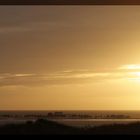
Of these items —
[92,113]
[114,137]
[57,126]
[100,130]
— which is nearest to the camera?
[114,137]

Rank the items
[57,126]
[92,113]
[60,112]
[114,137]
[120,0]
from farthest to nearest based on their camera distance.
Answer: [92,113]
[60,112]
[57,126]
[114,137]
[120,0]

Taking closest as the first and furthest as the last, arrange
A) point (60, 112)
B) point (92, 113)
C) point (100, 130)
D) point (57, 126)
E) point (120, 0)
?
point (120, 0) < point (100, 130) < point (57, 126) < point (60, 112) < point (92, 113)

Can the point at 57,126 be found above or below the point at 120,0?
below

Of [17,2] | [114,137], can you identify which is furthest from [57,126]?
[17,2]

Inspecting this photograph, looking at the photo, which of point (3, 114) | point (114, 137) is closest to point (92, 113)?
point (3, 114)

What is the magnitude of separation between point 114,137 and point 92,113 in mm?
21773

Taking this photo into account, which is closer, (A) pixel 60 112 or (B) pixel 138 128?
(B) pixel 138 128

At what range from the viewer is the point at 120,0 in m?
7.36

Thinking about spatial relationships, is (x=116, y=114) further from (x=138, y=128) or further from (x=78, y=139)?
(x=78, y=139)

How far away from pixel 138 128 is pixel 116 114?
17758 millimetres

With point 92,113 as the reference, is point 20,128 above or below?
below

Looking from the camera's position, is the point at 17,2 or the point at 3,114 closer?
the point at 17,2

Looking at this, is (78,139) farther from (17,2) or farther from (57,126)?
(57,126)

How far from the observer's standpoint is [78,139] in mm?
7781
